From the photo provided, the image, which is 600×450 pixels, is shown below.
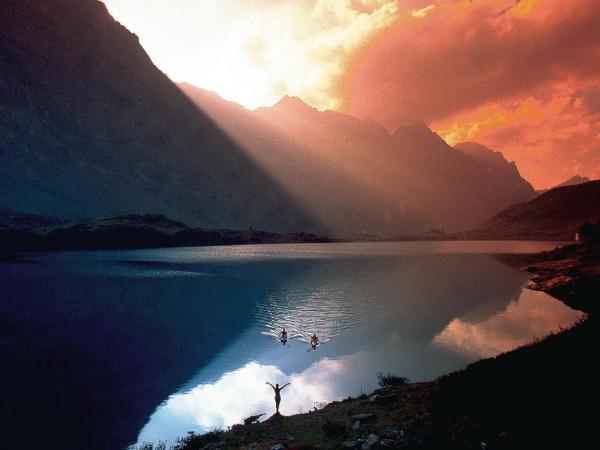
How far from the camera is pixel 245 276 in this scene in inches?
3187

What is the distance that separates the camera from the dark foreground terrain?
32.6ft

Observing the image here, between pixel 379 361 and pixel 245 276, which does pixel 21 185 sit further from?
pixel 379 361

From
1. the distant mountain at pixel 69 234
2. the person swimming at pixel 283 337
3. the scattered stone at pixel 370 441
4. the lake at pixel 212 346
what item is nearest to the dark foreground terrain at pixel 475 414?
the scattered stone at pixel 370 441

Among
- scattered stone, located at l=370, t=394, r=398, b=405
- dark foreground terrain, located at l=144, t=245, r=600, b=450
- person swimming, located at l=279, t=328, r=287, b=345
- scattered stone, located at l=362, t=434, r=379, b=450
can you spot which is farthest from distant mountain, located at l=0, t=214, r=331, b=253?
scattered stone, located at l=362, t=434, r=379, b=450

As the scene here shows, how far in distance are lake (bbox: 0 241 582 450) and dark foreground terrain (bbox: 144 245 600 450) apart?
415cm

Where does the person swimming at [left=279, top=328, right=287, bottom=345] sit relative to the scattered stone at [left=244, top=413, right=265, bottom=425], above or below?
above

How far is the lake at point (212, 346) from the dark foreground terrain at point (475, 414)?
4.15 meters

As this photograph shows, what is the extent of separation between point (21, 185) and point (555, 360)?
24630 cm

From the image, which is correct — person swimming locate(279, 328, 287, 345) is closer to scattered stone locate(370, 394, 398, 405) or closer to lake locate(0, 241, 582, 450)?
lake locate(0, 241, 582, 450)

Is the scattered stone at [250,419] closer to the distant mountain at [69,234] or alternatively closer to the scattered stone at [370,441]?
the scattered stone at [370,441]

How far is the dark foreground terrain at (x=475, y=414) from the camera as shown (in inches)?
392

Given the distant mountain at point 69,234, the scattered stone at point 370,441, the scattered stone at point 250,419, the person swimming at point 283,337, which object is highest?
the distant mountain at point 69,234

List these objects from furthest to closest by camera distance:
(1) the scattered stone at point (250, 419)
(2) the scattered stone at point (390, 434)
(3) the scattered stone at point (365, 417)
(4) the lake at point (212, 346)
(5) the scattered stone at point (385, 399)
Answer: (4) the lake at point (212, 346) < (1) the scattered stone at point (250, 419) < (5) the scattered stone at point (385, 399) < (3) the scattered stone at point (365, 417) < (2) the scattered stone at point (390, 434)

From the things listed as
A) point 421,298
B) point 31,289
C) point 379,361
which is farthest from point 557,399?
point 31,289
